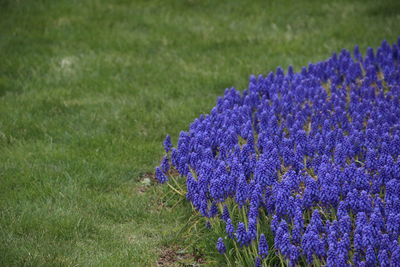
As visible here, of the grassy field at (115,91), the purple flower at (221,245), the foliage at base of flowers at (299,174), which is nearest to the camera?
the foliage at base of flowers at (299,174)

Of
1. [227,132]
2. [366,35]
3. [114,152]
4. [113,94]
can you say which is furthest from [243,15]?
[227,132]

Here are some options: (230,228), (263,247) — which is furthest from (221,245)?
(263,247)

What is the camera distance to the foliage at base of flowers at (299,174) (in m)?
4.48

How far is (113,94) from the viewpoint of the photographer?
30.3 ft

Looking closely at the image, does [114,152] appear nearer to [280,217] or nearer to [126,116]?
[126,116]

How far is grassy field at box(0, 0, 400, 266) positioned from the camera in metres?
5.87

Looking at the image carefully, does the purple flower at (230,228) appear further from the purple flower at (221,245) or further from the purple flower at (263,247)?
the purple flower at (263,247)

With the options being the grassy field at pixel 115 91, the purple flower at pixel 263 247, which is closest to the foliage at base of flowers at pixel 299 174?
the purple flower at pixel 263 247

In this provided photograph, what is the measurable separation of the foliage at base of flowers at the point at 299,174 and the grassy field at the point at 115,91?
75 centimetres

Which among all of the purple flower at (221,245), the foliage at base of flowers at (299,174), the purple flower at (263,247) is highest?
the foliage at base of flowers at (299,174)

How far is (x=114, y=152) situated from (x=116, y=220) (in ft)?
5.00

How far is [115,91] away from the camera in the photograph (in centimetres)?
929

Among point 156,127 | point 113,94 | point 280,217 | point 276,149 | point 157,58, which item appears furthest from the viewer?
point 157,58

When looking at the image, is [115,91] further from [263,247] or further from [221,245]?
[263,247]
